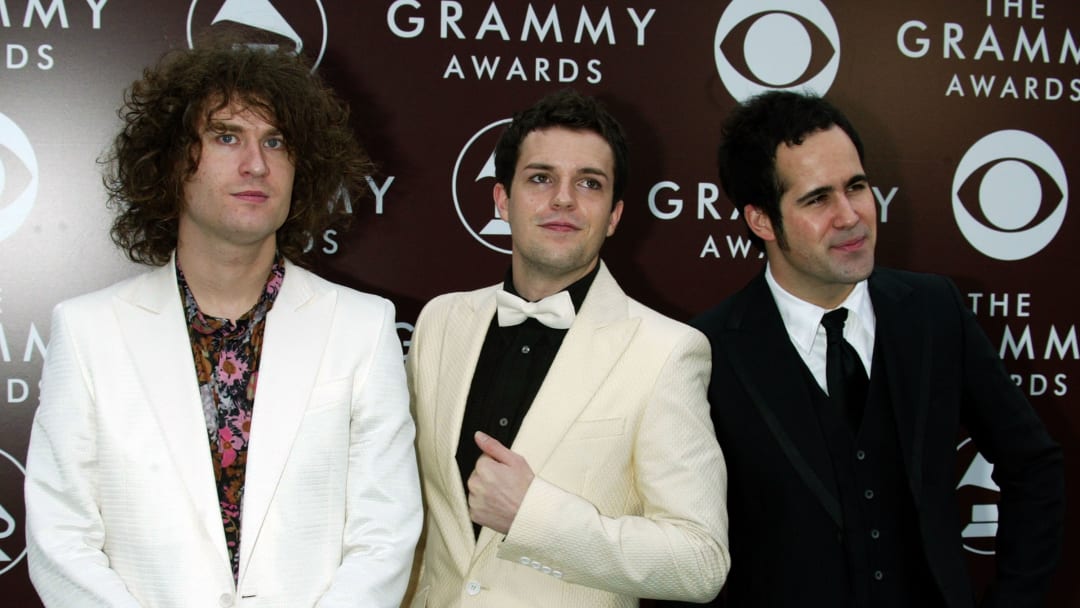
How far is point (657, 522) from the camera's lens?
190 centimetres

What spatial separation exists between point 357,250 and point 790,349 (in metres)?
1.62

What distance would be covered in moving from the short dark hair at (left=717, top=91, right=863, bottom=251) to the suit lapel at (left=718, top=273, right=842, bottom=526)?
25cm

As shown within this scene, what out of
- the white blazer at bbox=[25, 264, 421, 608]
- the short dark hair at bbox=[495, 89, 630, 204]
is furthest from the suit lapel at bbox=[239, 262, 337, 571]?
the short dark hair at bbox=[495, 89, 630, 204]

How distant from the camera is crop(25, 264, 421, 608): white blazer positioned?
171cm

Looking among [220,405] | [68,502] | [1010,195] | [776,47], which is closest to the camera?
[68,502]

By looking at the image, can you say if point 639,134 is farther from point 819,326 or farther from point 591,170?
point 819,326

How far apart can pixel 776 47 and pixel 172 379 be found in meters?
2.47

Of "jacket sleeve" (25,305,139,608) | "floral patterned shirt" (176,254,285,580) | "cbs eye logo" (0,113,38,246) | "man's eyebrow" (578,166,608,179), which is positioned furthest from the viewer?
"cbs eye logo" (0,113,38,246)

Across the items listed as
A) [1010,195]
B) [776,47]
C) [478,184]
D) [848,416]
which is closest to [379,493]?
[848,416]

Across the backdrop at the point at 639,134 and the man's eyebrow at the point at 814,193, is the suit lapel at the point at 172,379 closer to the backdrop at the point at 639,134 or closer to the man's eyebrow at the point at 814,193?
the backdrop at the point at 639,134

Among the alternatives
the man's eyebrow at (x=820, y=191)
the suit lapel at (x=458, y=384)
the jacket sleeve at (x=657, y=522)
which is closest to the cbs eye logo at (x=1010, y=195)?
the man's eyebrow at (x=820, y=191)

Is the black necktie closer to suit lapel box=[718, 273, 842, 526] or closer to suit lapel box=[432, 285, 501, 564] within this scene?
suit lapel box=[718, 273, 842, 526]

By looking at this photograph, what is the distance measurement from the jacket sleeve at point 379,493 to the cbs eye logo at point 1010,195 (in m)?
2.50

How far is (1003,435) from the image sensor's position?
221 centimetres
